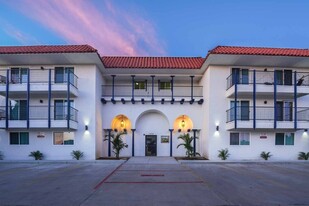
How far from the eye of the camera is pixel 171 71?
2361 centimetres

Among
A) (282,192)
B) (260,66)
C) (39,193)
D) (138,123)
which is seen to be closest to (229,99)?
(260,66)

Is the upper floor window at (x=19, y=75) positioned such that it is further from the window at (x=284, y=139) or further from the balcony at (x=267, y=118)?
the window at (x=284, y=139)

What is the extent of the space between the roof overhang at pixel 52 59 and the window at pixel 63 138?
572cm

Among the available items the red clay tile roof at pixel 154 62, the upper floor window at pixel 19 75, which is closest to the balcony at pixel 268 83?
the red clay tile roof at pixel 154 62

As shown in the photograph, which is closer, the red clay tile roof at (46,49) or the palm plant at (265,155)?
the red clay tile roof at (46,49)

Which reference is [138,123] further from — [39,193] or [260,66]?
[39,193]

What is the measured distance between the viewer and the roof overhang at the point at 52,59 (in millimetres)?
20156

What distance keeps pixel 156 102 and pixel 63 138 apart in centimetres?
838

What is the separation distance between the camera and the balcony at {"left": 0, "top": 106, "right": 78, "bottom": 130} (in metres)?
20.3

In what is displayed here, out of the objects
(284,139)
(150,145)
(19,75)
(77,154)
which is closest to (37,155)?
(77,154)

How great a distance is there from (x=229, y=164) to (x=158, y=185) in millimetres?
9801

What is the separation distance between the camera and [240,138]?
71.8 feet

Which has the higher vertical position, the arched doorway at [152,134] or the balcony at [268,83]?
the balcony at [268,83]

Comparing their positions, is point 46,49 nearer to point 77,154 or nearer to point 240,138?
point 77,154
